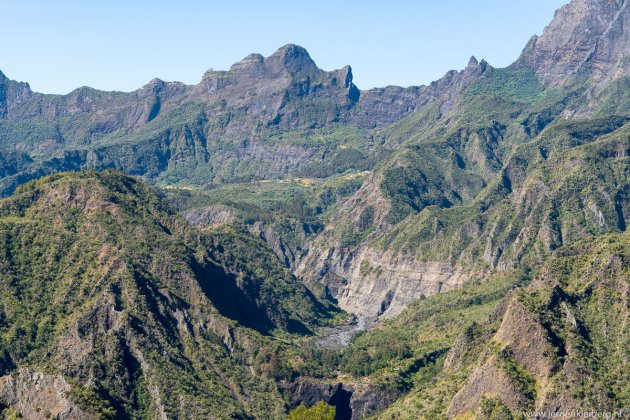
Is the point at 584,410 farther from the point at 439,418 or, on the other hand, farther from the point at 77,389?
the point at 77,389

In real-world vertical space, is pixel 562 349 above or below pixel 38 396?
above

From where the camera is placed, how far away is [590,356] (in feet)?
582

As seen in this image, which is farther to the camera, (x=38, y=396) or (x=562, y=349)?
(x=38, y=396)

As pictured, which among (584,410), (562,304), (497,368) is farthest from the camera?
(562,304)

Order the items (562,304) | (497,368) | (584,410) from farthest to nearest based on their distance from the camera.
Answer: (562,304), (497,368), (584,410)

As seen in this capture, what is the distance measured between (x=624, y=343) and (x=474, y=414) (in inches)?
1242

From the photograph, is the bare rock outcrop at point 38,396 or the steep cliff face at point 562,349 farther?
the bare rock outcrop at point 38,396

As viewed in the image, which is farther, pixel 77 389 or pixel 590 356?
pixel 77 389

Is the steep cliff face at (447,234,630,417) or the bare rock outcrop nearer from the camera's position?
the steep cliff face at (447,234,630,417)

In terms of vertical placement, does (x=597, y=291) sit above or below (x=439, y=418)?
above

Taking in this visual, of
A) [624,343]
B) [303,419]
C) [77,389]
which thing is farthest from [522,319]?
[77,389]

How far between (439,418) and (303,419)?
86.8 feet

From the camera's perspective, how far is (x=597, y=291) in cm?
19450

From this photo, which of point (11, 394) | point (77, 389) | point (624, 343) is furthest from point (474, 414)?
point (11, 394)
